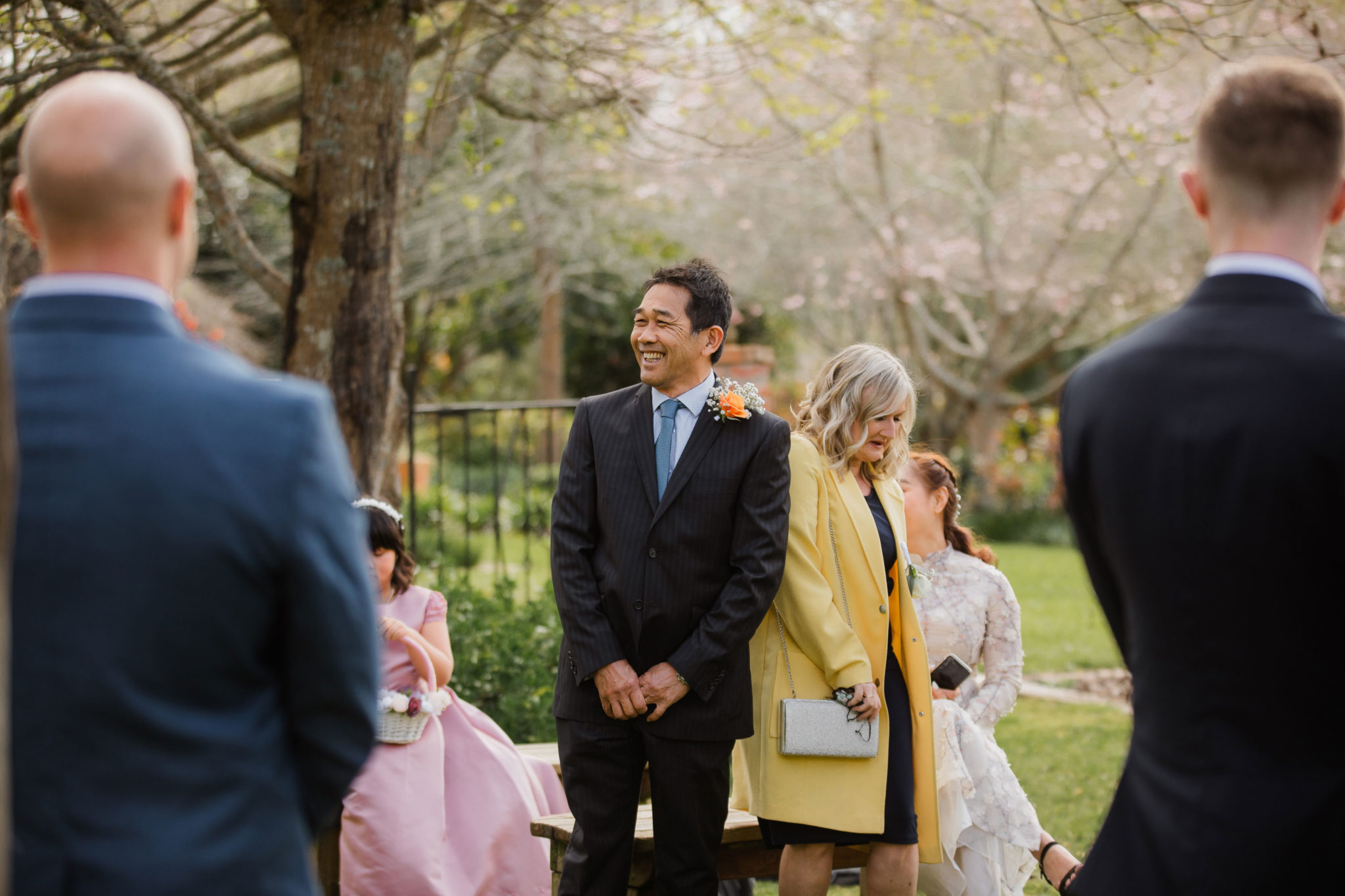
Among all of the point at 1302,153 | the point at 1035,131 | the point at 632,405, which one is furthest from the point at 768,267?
the point at 1302,153

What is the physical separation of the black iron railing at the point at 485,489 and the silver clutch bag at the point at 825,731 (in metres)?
3.57

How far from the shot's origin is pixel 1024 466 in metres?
21.8

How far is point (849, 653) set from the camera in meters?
3.64

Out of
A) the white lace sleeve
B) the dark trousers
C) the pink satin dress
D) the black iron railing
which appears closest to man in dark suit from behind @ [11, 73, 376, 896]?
the dark trousers

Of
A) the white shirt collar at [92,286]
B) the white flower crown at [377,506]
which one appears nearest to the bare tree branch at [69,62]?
the white flower crown at [377,506]

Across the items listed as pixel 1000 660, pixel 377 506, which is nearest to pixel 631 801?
pixel 1000 660

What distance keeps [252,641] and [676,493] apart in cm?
202

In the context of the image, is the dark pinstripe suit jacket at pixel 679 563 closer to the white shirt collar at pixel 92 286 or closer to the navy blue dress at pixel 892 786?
the navy blue dress at pixel 892 786

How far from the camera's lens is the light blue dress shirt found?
12.4 ft

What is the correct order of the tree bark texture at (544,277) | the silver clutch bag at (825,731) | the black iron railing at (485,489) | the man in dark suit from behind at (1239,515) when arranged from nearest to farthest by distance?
the man in dark suit from behind at (1239,515) < the silver clutch bag at (825,731) < the black iron railing at (485,489) < the tree bark texture at (544,277)

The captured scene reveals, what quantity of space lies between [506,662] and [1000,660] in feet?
9.23

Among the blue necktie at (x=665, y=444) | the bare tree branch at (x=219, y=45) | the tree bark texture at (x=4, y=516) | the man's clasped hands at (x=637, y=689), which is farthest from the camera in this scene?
the bare tree branch at (x=219, y=45)

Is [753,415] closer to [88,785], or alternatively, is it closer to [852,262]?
[88,785]

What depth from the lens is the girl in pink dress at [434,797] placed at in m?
4.12
